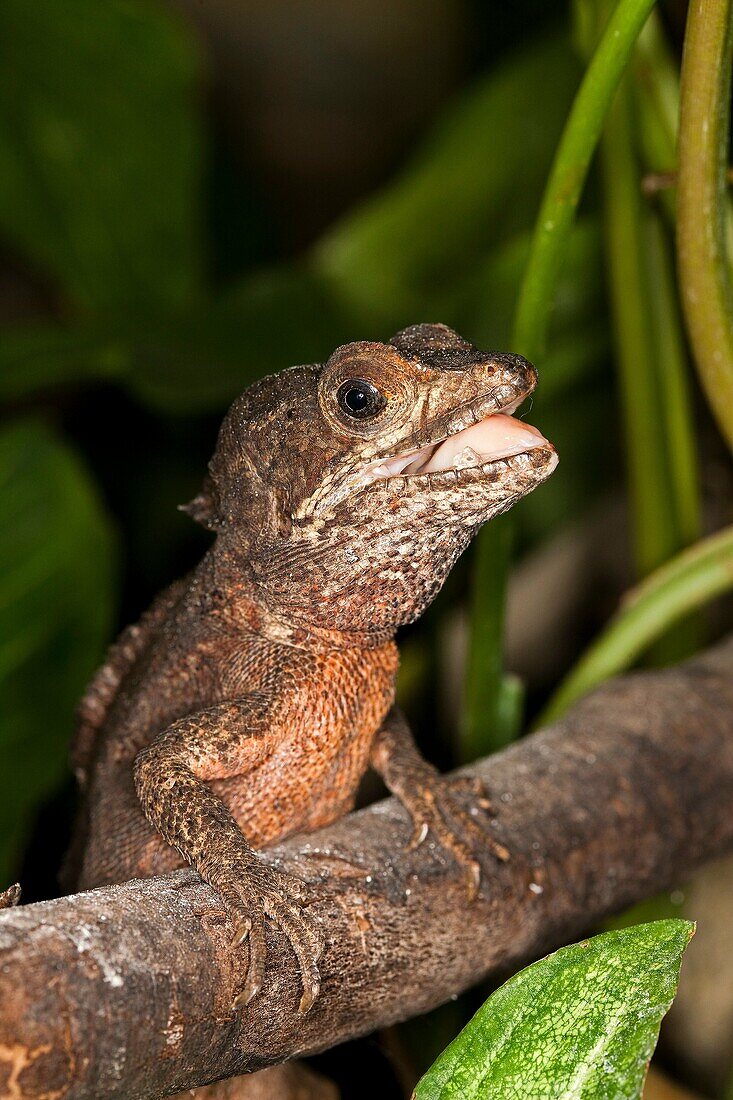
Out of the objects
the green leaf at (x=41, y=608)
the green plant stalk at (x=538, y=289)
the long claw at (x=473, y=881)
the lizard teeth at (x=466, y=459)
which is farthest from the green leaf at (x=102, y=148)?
the long claw at (x=473, y=881)

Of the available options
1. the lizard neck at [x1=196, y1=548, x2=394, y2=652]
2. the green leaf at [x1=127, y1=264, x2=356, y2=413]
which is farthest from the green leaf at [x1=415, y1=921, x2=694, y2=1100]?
the green leaf at [x1=127, y1=264, x2=356, y2=413]

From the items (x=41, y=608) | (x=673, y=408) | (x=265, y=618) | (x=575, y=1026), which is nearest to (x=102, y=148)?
(x=41, y=608)

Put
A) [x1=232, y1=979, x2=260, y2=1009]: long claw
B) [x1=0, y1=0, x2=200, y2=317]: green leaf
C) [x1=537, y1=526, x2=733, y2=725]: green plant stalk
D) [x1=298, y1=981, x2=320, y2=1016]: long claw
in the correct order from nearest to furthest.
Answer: [x1=232, y1=979, x2=260, y2=1009]: long claw, [x1=298, y1=981, x2=320, y2=1016]: long claw, [x1=537, y1=526, x2=733, y2=725]: green plant stalk, [x1=0, y1=0, x2=200, y2=317]: green leaf

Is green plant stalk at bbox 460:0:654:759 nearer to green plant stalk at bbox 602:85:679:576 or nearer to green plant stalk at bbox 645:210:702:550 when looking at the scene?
green plant stalk at bbox 602:85:679:576

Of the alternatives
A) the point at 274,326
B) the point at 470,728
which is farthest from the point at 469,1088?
the point at 274,326

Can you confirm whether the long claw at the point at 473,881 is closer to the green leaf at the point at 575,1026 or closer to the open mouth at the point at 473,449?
the green leaf at the point at 575,1026

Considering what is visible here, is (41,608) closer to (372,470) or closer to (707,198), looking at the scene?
A: (372,470)
